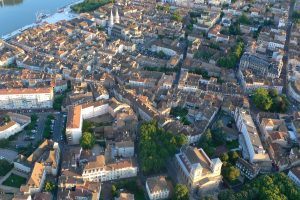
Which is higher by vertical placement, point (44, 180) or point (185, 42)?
point (185, 42)

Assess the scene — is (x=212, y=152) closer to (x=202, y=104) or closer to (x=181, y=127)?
(x=181, y=127)

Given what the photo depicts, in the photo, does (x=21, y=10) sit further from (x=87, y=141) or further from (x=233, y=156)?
(x=233, y=156)

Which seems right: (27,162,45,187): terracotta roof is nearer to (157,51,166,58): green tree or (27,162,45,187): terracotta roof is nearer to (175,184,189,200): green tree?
(175,184,189,200): green tree

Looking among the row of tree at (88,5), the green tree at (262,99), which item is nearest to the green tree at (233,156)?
the green tree at (262,99)

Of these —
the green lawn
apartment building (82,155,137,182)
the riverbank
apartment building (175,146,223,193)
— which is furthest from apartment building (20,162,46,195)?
the riverbank

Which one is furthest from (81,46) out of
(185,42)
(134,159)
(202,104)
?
(134,159)

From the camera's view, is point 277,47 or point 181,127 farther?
point 277,47

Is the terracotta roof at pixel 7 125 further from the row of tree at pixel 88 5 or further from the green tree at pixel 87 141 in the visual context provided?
the row of tree at pixel 88 5
